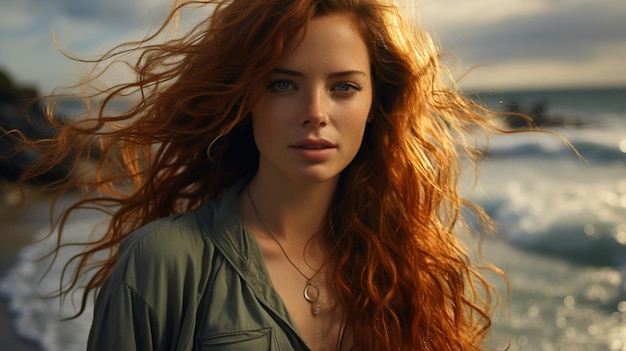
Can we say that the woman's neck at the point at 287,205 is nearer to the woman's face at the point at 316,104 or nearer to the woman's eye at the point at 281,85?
the woman's face at the point at 316,104

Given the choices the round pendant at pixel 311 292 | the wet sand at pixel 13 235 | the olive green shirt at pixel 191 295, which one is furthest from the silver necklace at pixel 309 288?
the wet sand at pixel 13 235

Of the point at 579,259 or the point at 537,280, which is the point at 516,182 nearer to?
the point at 579,259

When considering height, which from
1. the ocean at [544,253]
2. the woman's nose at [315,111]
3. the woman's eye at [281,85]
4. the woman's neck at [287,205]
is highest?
the woman's eye at [281,85]

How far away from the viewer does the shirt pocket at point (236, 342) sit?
2.14m

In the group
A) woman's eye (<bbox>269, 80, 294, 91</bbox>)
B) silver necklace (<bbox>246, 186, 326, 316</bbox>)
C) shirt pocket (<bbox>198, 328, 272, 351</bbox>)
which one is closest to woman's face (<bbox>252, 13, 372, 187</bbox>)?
woman's eye (<bbox>269, 80, 294, 91</bbox>)

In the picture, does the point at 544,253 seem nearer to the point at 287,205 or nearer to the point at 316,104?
the point at 287,205

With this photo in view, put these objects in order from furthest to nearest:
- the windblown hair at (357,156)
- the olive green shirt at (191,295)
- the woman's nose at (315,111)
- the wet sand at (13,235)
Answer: the wet sand at (13,235), the windblown hair at (357,156), the woman's nose at (315,111), the olive green shirt at (191,295)

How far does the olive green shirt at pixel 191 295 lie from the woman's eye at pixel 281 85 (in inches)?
17.2

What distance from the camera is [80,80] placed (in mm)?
2748

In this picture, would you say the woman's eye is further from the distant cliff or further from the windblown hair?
the distant cliff

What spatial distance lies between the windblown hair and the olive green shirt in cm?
31

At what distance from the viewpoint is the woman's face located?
7.38ft

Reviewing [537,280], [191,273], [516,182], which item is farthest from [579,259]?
[191,273]

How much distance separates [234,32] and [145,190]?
681 millimetres
